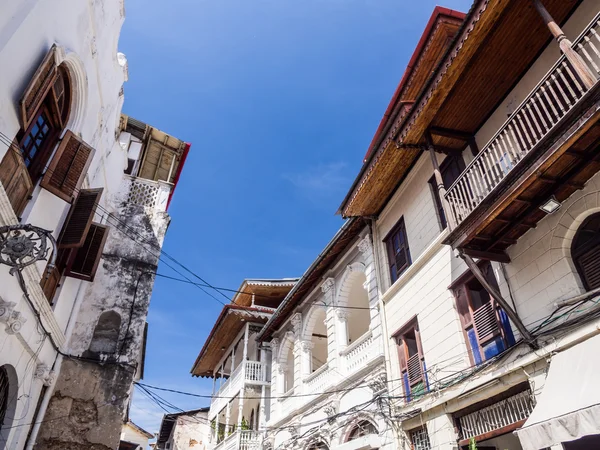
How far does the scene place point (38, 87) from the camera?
21.1ft

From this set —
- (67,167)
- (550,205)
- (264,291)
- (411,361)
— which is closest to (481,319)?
(411,361)

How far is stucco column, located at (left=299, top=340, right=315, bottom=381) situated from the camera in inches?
587

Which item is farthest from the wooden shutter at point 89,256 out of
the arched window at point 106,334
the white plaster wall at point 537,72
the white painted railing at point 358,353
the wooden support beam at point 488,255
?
the white plaster wall at point 537,72

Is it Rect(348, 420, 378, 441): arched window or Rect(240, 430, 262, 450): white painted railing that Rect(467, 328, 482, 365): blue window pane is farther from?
Rect(240, 430, 262, 450): white painted railing

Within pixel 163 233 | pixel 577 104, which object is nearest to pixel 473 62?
pixel 577 104

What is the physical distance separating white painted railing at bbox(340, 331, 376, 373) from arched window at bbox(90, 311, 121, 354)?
6.34m

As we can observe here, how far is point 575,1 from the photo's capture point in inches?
265

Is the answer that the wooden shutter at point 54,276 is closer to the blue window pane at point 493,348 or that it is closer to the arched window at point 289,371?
the blue window pane at point 493,348

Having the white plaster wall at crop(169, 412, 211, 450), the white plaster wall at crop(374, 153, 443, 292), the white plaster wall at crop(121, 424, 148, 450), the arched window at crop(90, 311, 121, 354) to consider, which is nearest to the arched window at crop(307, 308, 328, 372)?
the white plaster wall at crop(374, 153, 443, 292)

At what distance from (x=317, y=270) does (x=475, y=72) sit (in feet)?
28.8

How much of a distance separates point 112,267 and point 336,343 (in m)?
6.92

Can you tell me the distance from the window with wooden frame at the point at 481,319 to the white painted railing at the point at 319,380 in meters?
5.96

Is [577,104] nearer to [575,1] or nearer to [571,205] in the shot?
[571,205]

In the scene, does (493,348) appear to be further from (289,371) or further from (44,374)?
(289,371)
